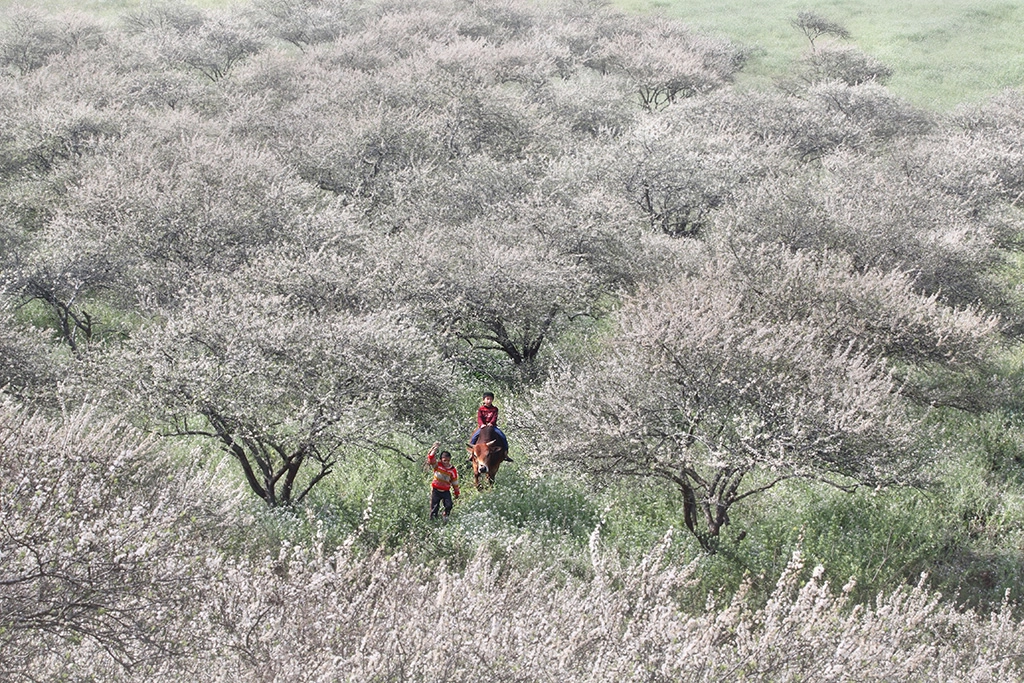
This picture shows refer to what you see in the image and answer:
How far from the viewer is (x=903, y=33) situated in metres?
61.0

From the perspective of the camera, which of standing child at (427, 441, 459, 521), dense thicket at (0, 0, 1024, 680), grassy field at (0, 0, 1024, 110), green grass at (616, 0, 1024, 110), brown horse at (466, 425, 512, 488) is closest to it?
dense thicket at (0, 0, 1024, 680)

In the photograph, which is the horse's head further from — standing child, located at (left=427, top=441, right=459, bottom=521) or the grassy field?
the grassy field

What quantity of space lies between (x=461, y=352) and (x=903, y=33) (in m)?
59.5

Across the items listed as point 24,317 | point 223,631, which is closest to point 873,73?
point 24,317

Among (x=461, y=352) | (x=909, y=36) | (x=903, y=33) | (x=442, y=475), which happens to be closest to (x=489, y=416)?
(x=442, y=475)

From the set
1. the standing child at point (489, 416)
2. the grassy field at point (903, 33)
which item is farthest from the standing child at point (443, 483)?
the grassy field at point (903, 33)

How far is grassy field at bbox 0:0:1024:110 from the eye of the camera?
52781mm

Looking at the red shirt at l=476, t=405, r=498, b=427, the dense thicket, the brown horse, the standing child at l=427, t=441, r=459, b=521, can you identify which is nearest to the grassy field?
the dense thicket

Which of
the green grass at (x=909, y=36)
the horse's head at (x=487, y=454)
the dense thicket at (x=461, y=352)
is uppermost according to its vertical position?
the green grass at (x=909, y=36)

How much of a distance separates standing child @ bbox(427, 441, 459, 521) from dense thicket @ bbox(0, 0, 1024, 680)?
0.82m

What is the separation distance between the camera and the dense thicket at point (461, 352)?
25.8 feet

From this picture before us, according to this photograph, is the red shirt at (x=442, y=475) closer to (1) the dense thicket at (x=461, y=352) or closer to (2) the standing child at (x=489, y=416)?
(1) the dense thicket at (x=461, y=352)

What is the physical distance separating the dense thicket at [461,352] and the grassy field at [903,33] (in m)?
19.2

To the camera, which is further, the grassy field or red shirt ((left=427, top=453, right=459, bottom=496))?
the grassy field
